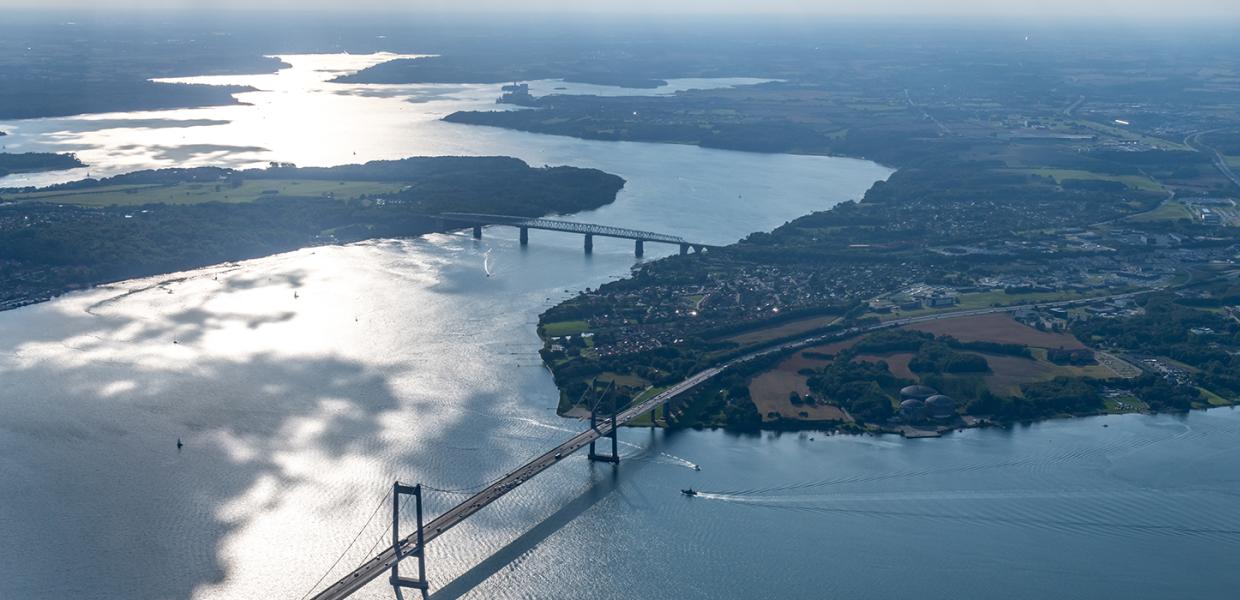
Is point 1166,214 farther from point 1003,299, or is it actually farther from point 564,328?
point 564,328

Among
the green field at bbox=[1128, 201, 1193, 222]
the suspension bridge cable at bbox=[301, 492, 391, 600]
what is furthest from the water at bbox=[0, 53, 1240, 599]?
the green field at bbox=[1128, 201, 1193, 222]

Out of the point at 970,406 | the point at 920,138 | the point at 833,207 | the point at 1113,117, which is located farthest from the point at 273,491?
the point at 1113,117

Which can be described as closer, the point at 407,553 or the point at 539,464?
the point at 407,553

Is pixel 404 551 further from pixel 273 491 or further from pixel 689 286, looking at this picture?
pixel 689 286

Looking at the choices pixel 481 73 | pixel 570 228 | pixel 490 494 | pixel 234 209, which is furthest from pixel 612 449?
pixel 481 73

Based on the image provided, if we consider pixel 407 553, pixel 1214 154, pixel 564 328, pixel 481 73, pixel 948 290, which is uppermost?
pixel 481 73

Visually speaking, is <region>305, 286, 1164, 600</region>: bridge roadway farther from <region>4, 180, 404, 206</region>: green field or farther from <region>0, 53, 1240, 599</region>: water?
<region>4, 180, 404, 206</region>: green field

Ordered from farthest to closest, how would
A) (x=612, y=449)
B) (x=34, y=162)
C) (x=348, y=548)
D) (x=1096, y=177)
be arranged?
1. (x=1096, y=177)
2. (x=34, y=162)
3. (x=612, y=449)
4. (x=348, y=548)
